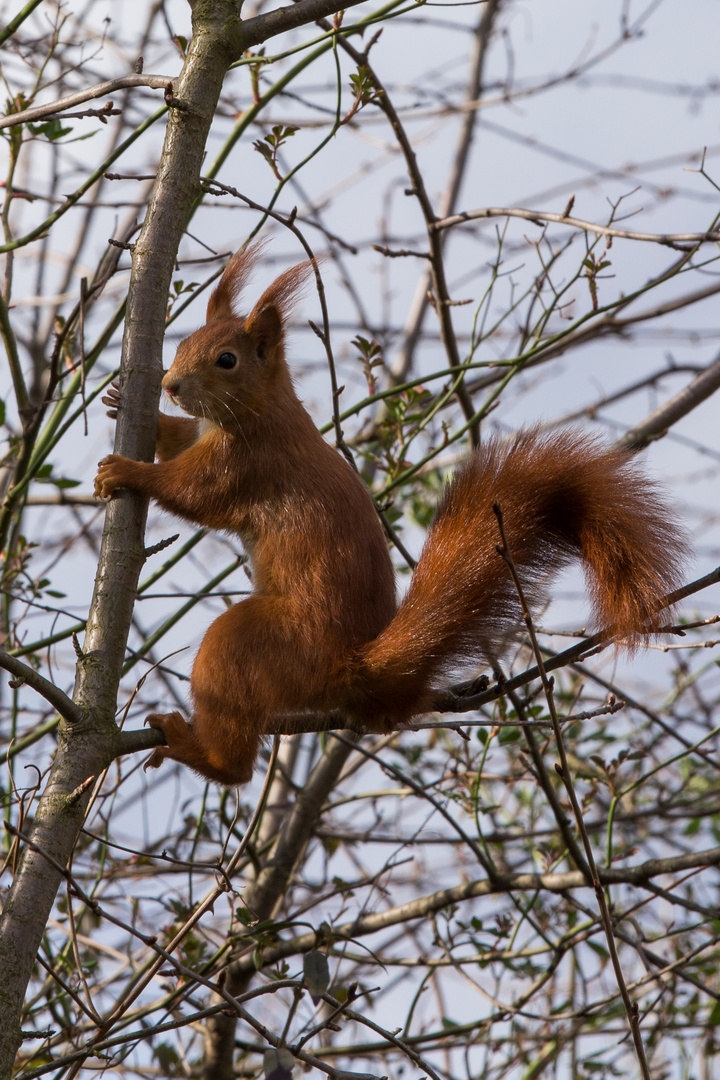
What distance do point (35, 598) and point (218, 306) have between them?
92 centimetres

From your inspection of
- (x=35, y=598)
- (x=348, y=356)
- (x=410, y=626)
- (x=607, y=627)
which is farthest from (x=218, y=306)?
(x=348, y=356)

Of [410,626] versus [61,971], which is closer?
[410,626]

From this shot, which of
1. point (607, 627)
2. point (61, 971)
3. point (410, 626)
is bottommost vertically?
point (61, 971)

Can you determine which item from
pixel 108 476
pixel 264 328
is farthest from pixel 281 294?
pixel 108 476

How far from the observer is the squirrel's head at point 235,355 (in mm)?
2676

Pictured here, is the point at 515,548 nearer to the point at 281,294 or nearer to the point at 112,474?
the point at 112,474

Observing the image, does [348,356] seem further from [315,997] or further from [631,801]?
[315,997]

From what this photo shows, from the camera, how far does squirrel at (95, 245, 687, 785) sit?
2.14 metres

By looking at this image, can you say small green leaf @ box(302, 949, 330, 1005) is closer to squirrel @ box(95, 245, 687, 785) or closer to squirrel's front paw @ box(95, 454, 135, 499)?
squirrel @ box(95, 245, 687, 785)

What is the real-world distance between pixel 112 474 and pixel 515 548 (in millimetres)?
801

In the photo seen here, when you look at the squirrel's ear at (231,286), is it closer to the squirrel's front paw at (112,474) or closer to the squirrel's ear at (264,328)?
the squirrel's ear at (264,328)

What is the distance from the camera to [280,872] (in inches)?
130

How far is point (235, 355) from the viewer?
2736mm

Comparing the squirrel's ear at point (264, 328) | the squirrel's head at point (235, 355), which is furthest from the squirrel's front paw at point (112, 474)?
the squirrel's ear at point (264, 328)
